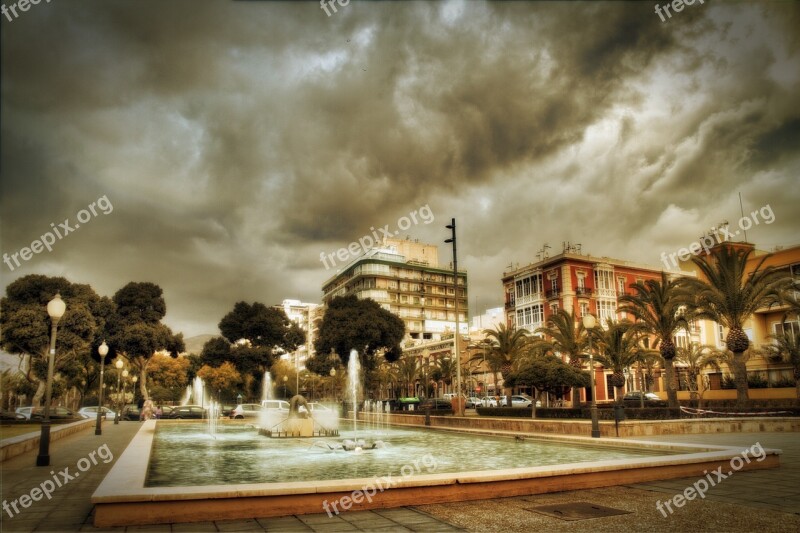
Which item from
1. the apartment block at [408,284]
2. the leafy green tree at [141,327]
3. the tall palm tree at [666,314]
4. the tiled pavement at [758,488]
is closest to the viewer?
the tiled pavement at [758,488]

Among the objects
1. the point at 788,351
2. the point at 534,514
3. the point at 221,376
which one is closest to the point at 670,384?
the point at 788,351

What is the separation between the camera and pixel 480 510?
744cm

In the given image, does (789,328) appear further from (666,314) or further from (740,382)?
(740,382)

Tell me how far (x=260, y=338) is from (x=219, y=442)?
154ft

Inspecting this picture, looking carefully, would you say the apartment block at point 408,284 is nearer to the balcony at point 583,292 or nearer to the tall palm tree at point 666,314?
the balcony at point 583,292

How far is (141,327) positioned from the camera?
167 feet

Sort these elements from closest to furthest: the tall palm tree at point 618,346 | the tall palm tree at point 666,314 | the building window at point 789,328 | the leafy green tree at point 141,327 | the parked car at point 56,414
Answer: the parked car at point 56,414, the tall palm tree at point 666,314, the tall palm tree at point 618,346, the building window at point 789,328, the leafy green tree at point 141,327

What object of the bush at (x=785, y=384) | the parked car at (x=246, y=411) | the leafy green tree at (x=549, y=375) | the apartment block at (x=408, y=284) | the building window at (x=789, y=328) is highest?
the apartment block at (x=408, y=284)

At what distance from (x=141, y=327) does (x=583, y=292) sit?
43.0m

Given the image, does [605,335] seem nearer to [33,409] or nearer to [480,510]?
[480,510]

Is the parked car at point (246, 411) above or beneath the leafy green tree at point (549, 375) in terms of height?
beneath

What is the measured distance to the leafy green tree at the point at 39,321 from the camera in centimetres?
3603

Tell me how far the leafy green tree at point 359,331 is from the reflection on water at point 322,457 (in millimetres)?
34067

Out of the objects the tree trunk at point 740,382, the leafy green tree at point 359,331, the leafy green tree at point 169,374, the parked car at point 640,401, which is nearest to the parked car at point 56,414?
the leafy green tree at point 359,331
